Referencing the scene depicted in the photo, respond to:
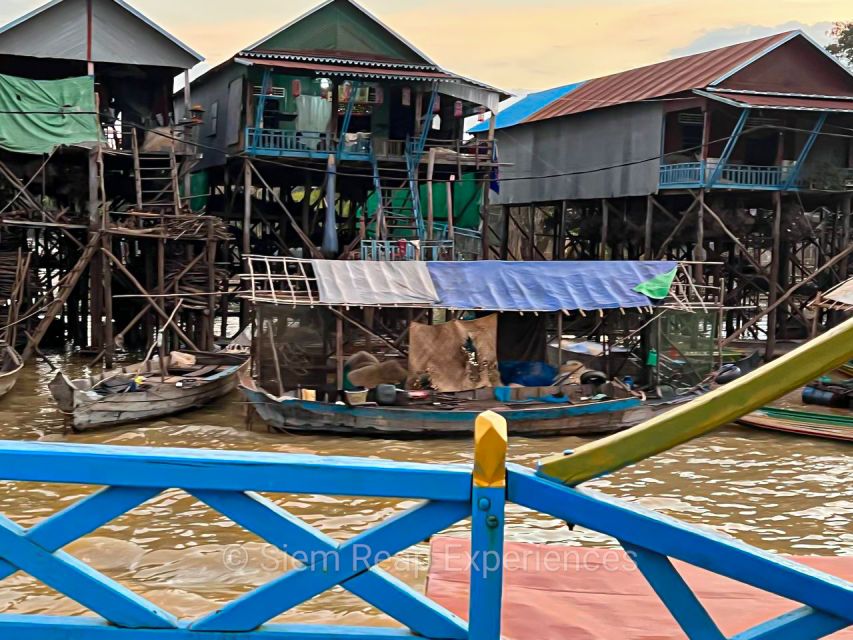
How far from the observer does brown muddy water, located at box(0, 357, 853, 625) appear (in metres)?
7.41

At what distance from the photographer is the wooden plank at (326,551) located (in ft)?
5.90

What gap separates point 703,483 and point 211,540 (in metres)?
6.67

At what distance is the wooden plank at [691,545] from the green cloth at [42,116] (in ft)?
66.4

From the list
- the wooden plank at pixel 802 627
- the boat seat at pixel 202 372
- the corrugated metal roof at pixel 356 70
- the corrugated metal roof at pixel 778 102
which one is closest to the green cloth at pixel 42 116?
the corrugated metal roof at pixel 356 70

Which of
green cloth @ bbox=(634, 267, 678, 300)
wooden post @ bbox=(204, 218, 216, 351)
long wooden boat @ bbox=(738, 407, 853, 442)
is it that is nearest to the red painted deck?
long wooden boat @ bbox=(738, 407, 853, 442)

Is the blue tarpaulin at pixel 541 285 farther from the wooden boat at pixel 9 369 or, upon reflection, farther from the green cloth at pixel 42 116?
the green cloth at pixel 42 116

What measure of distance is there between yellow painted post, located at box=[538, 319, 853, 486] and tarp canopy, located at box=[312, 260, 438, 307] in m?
13.0

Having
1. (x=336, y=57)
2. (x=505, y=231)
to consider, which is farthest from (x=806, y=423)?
(x=505, y=231)

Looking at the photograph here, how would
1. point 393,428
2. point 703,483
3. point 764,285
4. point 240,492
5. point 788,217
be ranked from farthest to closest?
point 764,285, point 788,217, point 393,428, point 703,483, point 240,492

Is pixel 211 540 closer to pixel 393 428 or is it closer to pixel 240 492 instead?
pixel 393 428

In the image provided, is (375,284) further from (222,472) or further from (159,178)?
(222,472)

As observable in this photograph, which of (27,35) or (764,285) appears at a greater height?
(27,35)

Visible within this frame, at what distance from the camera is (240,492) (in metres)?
1.79

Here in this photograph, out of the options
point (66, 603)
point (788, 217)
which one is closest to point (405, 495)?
point (66, 603)
